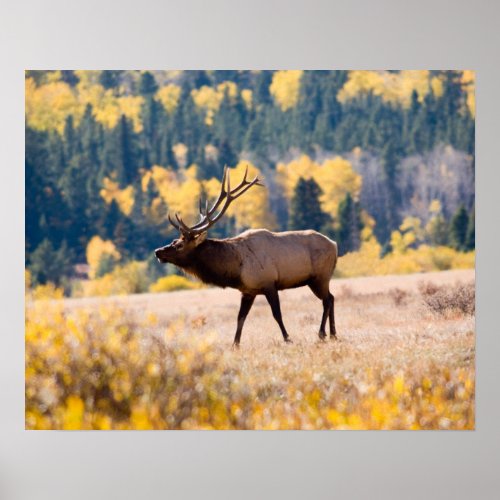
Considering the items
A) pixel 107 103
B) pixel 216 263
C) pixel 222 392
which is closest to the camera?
pixel 222 392

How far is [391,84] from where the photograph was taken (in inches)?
387

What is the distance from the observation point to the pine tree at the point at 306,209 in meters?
9.91

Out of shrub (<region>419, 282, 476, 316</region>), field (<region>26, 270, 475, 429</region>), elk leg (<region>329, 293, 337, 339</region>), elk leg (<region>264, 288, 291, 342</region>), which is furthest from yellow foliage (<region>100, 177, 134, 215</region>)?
shrub (<region>419, 282, 476, 316</region>)

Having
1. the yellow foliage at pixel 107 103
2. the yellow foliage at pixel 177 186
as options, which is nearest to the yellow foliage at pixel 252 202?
the yellow foliage at pixel 177 186

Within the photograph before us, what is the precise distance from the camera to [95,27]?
9.81 m

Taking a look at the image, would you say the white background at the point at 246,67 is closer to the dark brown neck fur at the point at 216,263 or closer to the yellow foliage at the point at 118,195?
the yellow foliage at the point at 118,195

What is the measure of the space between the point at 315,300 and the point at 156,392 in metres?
1.11

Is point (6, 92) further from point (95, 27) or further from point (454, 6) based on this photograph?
point (454, 6)

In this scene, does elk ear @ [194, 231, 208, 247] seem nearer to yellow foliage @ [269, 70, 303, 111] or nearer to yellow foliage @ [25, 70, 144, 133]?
yellow foliage @ [25, 70, 144, 133]

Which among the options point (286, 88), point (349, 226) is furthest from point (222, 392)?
point (286, 88)

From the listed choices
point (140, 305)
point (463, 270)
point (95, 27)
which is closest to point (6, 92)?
point (95, 27)

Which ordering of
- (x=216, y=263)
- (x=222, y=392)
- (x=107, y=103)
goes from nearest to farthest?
(x=222, y=392)
(x=107, y=103)
(x=216, y=263)

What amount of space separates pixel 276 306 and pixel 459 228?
3.91 ft

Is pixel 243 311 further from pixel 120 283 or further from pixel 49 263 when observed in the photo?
pixel 49 263
